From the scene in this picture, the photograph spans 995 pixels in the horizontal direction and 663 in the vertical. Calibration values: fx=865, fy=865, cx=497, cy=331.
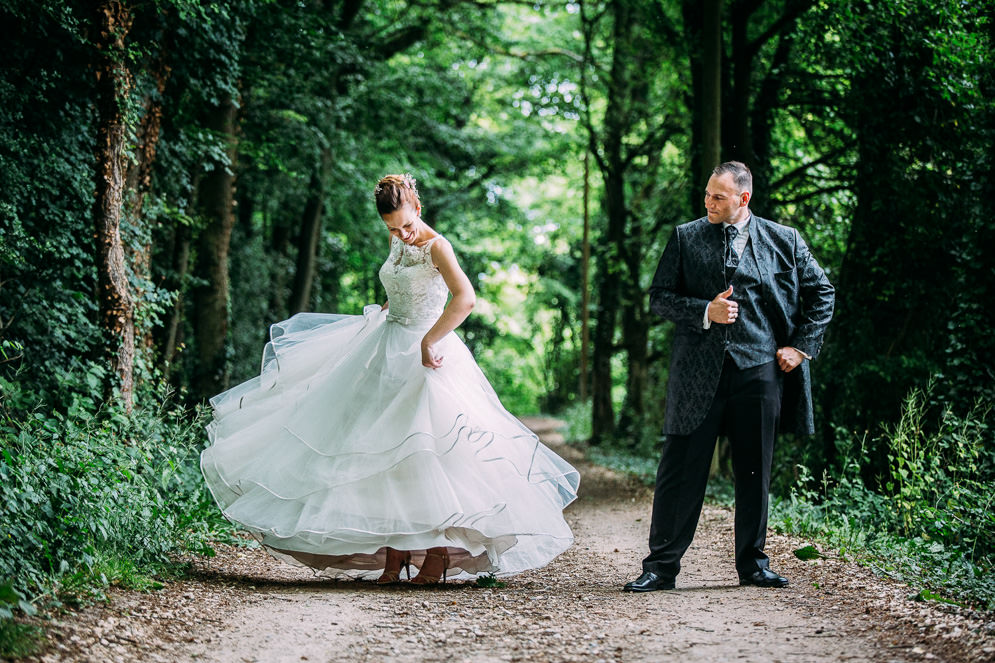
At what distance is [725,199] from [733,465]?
1.45 m

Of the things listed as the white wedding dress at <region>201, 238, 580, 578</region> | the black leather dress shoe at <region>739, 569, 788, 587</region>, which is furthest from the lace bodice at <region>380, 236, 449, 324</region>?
the black leather dress shoe at <region>739, 569, 788, 587</region>

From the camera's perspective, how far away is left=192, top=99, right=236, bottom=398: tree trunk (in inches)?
430

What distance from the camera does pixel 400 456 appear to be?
4.68m

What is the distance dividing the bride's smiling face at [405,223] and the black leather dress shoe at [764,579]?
2703mm

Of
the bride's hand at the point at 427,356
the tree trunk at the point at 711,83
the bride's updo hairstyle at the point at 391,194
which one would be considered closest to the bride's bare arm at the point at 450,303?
the bride's hand at the point at 427,356

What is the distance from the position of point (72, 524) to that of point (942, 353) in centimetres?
798

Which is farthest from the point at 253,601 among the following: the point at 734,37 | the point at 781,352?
the point at 734,37

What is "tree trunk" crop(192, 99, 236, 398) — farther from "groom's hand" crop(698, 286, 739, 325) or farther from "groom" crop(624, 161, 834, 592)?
"groom's hand" crop(698, 286, 739, 325)

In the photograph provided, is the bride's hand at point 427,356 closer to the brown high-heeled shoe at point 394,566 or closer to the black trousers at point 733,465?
the brown high-heeled shoe at point 394,566

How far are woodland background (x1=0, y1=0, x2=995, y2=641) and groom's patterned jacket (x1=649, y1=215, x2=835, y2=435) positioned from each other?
1382 mm

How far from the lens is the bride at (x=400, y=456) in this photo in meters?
4.60

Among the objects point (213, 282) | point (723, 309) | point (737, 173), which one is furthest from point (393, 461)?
point (213, 282)

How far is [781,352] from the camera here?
4.70 meters

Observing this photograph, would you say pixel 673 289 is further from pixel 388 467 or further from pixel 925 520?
pixel 925 520
